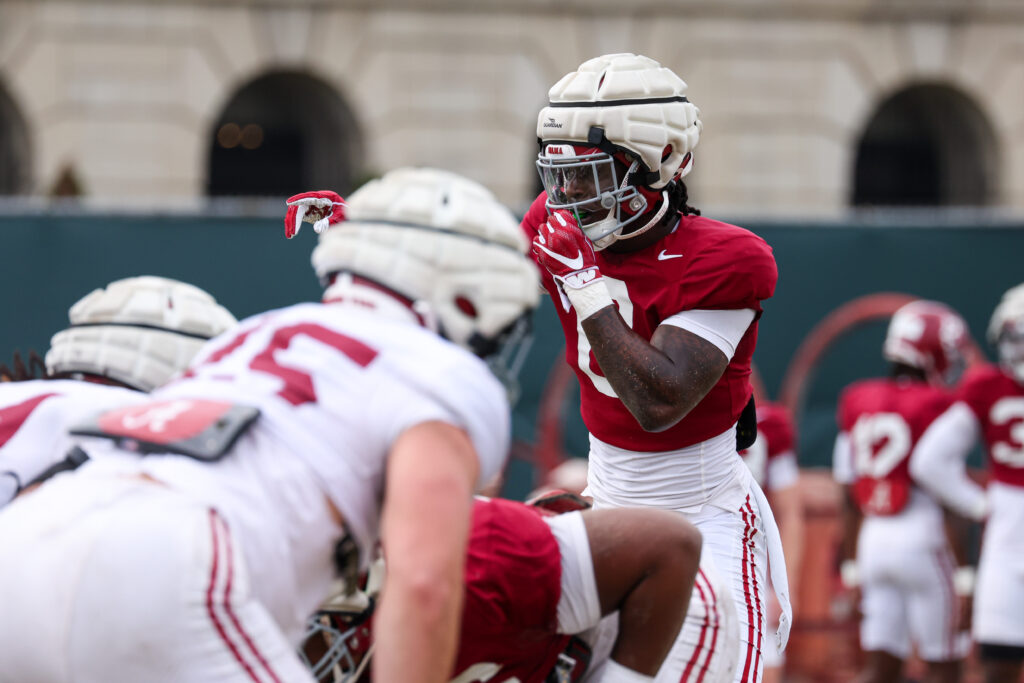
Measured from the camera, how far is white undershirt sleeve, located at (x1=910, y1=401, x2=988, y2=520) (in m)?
6.64

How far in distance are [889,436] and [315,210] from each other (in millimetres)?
4237

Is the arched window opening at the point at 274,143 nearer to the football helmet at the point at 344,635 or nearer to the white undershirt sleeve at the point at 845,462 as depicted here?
the white undershirt sleeve at the point at 845,462

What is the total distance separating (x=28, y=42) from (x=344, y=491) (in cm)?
1200

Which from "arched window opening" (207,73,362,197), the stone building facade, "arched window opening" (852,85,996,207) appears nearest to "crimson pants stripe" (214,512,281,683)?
the stone building facade

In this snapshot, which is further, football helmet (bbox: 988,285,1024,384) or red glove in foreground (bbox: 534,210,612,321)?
football helmet (bbox: 988,285,1024,384)

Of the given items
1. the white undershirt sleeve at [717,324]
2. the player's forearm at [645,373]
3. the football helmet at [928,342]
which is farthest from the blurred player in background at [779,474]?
the player's forearm at [645,373]

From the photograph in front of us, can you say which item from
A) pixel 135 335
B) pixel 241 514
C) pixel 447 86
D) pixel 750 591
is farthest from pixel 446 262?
pixel 447 86

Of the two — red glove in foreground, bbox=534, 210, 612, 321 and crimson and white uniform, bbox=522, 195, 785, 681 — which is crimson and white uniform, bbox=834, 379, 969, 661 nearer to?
crimson and white uniform, bbox=522, 195, 785, 681

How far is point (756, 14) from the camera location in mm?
14203

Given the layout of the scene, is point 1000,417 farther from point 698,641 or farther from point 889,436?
point 698,641

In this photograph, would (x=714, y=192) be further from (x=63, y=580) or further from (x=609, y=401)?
(x=63, y=580)

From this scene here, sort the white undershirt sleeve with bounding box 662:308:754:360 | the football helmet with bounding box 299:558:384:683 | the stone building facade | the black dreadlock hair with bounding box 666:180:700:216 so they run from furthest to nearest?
the stone building facade < the black dreadlock hair with bounding box 666:180:700:216 < the white undershirt sleeve with bounding box 662:308:754:360 < the football helmet with bounding box 299:558:384:683

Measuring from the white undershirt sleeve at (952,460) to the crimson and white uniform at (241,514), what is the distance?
4.80m

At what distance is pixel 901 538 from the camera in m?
6.96
